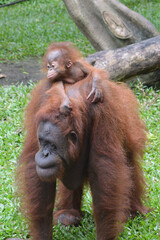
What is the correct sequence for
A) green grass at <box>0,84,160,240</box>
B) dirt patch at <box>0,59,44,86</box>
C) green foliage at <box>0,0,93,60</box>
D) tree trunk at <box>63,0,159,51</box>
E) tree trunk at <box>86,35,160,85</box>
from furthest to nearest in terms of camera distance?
green foliage at <box>0,0,93,60</box> < dirt patch at <box>0,59,44,86</box> < tree trunk at <box>63,0,159,51</box> < tree trunk at <box>86,35,160,85</box> < green grass at <box>0,84,160,240</box>

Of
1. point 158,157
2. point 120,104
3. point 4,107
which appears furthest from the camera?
point 4,107

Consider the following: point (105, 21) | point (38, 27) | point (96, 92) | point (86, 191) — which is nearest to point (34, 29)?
point (38, 27)

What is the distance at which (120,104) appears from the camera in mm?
3211

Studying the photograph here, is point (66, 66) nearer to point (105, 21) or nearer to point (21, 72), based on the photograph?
point (105, 21)

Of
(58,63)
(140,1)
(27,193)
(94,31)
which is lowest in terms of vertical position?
(27,193)

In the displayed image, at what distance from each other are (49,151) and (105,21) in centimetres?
461

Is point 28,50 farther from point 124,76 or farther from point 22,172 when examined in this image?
point 22,172

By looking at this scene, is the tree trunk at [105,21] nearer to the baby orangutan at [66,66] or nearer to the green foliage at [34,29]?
the green foliage at [34,29]

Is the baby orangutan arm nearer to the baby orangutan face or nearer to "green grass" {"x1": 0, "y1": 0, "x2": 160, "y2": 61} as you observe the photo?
the baby orangutan face

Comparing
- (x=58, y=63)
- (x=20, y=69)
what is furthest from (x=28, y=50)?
(x=58, y=63)

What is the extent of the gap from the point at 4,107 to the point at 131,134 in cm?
277

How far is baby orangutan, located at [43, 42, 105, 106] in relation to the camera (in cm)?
326

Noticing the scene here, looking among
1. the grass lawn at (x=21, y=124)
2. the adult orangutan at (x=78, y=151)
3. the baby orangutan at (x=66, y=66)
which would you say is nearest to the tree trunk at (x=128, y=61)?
the grass lawn at (x=21, y=124)

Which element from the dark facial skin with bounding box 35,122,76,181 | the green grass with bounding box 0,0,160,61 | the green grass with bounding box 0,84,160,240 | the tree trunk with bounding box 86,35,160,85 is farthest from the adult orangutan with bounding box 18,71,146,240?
the green grass with bounding box 0,0,160,61
